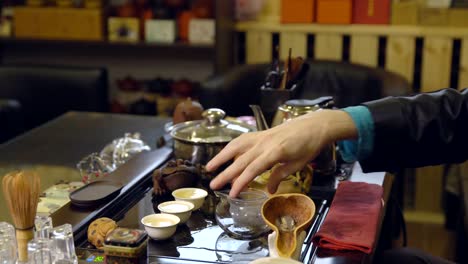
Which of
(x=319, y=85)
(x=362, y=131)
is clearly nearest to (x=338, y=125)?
(x=362, y=131)

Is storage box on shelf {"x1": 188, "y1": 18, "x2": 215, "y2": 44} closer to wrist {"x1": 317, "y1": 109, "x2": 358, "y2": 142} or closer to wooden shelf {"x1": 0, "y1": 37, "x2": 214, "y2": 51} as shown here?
wooden shelf {"x1": 0, "y1": 37, "x2": 214, "y2": 51}

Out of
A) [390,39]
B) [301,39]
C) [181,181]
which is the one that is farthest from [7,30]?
[181,181]

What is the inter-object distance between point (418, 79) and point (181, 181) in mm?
2537

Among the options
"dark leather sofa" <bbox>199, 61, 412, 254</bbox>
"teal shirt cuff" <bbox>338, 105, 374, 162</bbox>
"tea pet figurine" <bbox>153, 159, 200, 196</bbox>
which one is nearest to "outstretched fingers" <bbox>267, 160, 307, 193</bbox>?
"teal shirt cuff" <bbox>338, 105, 374, 162</bbox>

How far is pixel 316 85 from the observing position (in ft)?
11.4

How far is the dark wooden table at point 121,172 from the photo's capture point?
4.69 feet

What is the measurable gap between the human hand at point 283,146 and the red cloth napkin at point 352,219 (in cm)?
16

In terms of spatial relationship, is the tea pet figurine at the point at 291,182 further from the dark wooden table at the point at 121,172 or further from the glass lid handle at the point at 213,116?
the glass lid handle at the point at 213,116

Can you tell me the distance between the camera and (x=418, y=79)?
3947 millimetres

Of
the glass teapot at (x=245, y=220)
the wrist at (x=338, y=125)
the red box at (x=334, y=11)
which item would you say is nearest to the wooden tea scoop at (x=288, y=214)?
the glass teapot at (x=245, y=220)

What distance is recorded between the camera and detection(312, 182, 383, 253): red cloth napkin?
144 cm

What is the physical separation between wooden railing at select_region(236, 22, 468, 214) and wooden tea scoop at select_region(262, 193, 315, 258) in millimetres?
2551

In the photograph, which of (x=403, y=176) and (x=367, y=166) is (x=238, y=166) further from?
(x=403, y=176)

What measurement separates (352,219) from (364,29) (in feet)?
8.13
